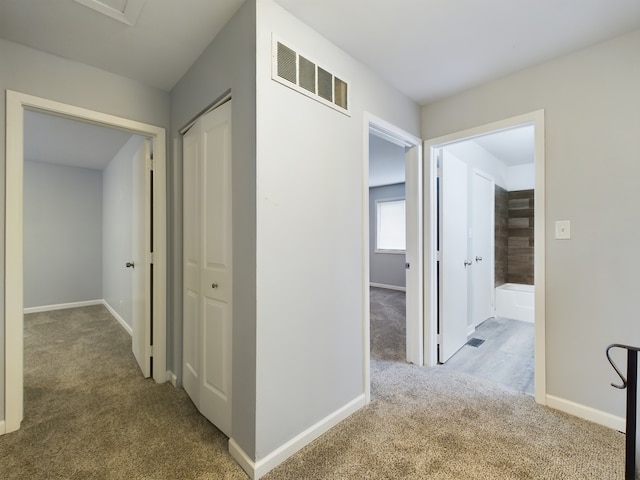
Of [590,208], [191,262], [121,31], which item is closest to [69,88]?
[121,31]

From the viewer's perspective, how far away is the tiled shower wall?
15.3 feet

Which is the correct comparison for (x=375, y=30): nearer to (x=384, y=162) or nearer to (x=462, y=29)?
(x=462, y=29)

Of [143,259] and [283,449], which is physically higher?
[143,259]

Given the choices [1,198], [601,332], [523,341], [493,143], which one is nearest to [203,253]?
[1,198]

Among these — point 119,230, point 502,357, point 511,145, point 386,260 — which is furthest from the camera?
point 386,260

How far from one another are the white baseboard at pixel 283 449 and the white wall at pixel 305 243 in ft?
0.09

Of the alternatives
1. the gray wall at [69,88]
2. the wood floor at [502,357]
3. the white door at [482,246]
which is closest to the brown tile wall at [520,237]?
the white door at [482,246]

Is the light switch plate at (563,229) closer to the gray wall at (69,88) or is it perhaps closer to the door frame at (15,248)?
the gray wall at (69,88)

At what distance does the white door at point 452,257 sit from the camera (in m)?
2.68

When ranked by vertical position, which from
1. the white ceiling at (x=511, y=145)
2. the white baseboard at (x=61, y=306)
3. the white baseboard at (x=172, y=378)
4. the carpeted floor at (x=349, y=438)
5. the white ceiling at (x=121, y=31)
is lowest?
the carpeted floor at (x=349, y=438)

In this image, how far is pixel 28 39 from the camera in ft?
5.53

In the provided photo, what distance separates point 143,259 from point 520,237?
5.51 metres

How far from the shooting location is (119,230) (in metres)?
3.98

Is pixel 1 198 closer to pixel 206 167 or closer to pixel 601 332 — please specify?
pixel 206 167
